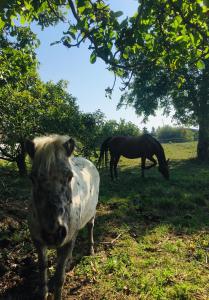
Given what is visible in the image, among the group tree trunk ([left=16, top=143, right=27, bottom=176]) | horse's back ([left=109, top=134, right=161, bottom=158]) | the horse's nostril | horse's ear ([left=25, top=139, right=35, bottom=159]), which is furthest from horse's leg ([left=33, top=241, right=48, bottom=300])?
horse's back ([left=109, top=134, right=161, bottom=158])

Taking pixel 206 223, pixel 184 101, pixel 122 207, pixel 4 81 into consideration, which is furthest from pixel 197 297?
pixel 184 101

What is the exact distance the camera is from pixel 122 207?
1098 cm

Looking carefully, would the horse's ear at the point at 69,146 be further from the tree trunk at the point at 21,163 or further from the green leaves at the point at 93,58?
the tree trunk at the point at 21,163

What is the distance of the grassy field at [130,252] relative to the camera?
19.2 ft

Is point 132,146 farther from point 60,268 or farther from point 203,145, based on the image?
point 60,268

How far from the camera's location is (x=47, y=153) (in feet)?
14.4

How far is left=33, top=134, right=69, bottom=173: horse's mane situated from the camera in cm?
430

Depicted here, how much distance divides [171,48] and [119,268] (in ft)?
14.8

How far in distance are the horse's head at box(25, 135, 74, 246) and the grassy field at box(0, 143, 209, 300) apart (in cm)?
216

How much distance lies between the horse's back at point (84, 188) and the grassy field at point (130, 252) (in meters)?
1.10

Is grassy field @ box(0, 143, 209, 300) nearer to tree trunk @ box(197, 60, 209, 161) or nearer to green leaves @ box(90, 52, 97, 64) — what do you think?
green leaves @ box(90, 52, 97, 64)

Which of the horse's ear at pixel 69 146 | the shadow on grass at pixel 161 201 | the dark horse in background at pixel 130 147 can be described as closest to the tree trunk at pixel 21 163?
the dark horse in background at pixel 130 147

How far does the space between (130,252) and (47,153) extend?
158 inches

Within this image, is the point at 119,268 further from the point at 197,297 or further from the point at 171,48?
the point at 171,48
